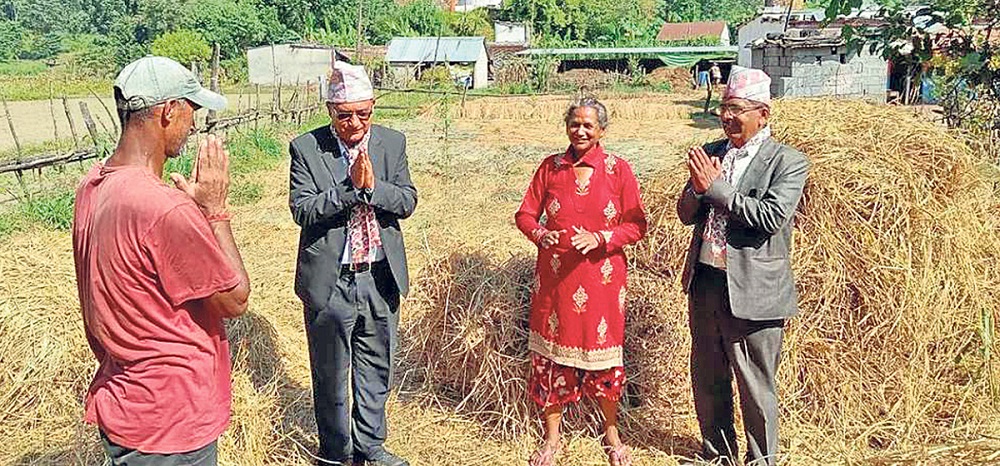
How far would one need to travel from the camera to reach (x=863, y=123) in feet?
13.7

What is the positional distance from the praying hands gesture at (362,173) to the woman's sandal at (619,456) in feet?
5.43

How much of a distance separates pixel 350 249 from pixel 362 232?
0.29ft

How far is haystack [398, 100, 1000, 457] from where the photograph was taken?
382cm

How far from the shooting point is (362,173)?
3115 mm

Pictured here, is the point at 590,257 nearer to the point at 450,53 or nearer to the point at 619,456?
the point at 619,456

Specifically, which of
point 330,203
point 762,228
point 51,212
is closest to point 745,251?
point 762,228

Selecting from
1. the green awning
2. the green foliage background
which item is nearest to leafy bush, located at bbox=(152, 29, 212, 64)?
the green foliage background

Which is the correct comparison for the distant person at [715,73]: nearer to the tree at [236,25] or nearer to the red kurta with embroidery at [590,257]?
the red kurta with embroidery at [590,257]

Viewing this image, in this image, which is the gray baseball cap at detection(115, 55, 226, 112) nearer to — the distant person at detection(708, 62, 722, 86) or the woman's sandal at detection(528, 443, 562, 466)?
the woman's sandal at detection(528, 443, 562, 466)

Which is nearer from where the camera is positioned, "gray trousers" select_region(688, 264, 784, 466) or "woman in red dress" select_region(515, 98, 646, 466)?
"gray trousers" select_region(688, 264, 784, 466)

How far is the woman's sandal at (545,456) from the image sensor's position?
367 centimetres

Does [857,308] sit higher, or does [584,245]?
[584,245]

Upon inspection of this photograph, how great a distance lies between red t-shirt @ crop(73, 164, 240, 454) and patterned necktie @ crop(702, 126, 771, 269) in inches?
75.7

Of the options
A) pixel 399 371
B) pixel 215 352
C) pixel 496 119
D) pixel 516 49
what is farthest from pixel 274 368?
pixel 516 49
